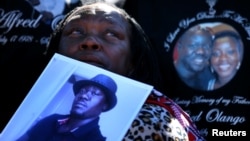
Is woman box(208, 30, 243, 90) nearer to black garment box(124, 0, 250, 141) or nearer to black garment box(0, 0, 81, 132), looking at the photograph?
black garment box(124, 0, 250, 141)

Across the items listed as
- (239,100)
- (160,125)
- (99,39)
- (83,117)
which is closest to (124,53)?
(99,39)

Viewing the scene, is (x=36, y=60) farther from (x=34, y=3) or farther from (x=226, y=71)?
(x=226, y=71)

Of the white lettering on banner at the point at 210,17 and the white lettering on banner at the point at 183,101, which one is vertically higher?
the white lettering on banner at the point at 210,17

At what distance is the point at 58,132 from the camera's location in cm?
87

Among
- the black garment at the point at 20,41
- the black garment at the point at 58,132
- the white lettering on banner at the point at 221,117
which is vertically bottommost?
the black garment at the point at 20,41

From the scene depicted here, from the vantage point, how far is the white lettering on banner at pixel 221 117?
165 centimetres

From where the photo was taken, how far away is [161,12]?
165 centimetres

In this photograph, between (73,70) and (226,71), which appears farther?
(226,71)

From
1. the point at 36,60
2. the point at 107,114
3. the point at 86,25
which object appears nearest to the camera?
the point at 107,114

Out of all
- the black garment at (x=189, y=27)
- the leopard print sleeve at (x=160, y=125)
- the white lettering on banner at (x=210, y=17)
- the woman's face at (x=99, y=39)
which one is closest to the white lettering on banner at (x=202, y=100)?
the black garment at (x=189, y=27)

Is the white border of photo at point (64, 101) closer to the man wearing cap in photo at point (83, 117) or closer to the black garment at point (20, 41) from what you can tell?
the man wearing cap in photo at point (83, 117)

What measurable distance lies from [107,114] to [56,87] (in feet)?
0.36

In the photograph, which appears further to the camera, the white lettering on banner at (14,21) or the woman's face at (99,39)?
the white lettering on banner at (14,21)

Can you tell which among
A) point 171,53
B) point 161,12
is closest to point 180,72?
point 171,53
